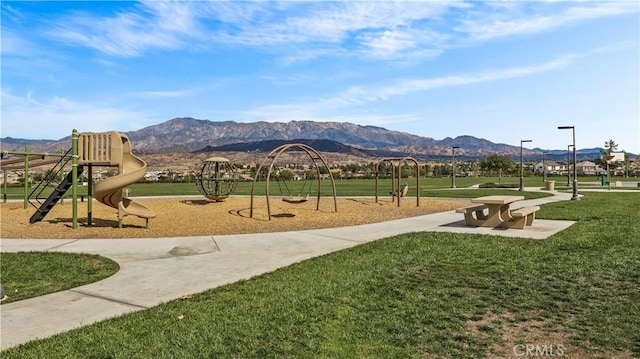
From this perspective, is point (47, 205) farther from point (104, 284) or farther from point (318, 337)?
point (318, 337)

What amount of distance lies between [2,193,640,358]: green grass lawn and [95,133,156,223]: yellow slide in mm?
7550

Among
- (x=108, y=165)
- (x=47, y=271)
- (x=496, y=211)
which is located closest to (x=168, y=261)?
(x=47, y=271)

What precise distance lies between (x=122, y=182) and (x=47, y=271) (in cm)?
594

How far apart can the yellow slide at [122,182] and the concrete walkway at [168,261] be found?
7.74ft

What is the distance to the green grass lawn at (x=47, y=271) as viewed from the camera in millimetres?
6258

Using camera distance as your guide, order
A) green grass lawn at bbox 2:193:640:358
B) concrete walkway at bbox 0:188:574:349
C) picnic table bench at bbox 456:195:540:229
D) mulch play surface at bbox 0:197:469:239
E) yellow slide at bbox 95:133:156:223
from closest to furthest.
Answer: green grass lawn at bbox 2:193:640:358 → concrete walkway at bbox 0:188:574:349 → picnic table bench at bbox 456:195:540:229 → mulch play surface at bbox 0:197:469:239 → yellow slide at bbox 95:133:156:223

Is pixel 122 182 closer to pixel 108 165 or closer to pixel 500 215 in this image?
pixel 108 165

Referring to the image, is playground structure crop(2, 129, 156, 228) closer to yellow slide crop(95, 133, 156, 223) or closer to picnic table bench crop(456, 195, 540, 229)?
yellow slide crop(95, 133, 156, 223)

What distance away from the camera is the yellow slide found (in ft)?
42.5

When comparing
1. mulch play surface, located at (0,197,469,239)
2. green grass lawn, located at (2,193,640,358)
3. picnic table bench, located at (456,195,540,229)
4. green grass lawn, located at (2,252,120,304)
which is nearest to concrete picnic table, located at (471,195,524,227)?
picnic table bench, located at (456,195,540,229)

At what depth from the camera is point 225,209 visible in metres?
A: 17.7

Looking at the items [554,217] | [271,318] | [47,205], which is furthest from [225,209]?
[271,318]

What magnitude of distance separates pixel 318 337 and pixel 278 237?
22.6ft

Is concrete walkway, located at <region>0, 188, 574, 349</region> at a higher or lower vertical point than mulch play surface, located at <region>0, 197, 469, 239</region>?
lower
